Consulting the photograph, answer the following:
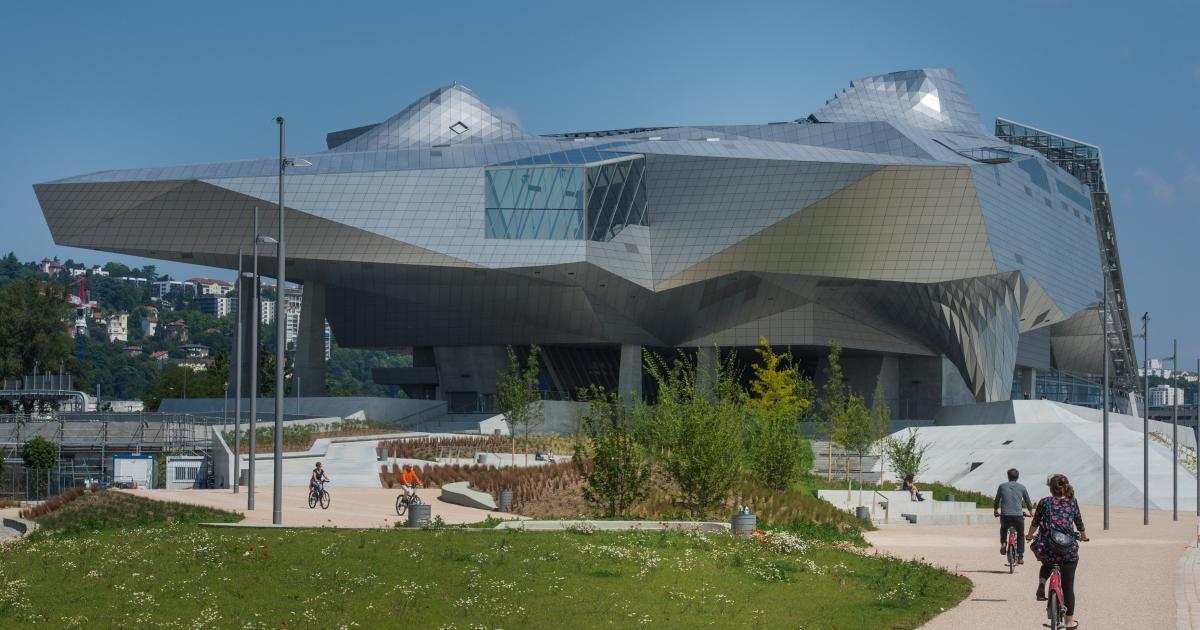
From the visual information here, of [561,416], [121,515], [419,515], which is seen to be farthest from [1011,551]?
[561,416]

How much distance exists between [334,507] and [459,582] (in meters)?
18.5

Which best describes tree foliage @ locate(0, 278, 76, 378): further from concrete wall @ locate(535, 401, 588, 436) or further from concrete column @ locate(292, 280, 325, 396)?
concrete wall @ locate(535, 401, 588, 436)

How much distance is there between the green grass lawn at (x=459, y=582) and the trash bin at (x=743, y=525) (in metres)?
1.22

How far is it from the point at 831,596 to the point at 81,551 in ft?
39.5

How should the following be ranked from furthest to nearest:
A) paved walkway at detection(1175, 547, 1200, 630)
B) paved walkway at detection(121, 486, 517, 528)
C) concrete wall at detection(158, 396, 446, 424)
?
concrete wall at detection(158, 396, 446, 424), paved walkway at detection(121, 486, 517, 528), paved walkway at detection(1175, 547, 1200, 630)

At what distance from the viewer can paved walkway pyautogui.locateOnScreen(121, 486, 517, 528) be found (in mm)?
28094

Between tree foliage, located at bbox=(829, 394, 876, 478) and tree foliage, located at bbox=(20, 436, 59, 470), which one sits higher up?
tree foliage, located at bbox=(829, 394, 876, 478)

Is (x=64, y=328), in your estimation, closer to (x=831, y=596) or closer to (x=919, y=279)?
(x=919, y=279)

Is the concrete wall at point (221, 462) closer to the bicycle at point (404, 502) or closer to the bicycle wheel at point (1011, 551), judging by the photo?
the bicycle at point (404, 502)

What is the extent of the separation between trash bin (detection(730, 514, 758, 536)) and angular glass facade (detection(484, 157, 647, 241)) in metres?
46.5

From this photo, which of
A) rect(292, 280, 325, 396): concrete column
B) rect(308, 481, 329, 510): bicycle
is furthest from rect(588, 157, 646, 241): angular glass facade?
rect(308, 481, 329, 510): bicycle

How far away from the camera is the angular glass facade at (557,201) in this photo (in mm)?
69875

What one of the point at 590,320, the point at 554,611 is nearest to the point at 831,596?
the point at 554,611

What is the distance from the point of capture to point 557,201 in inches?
2783
